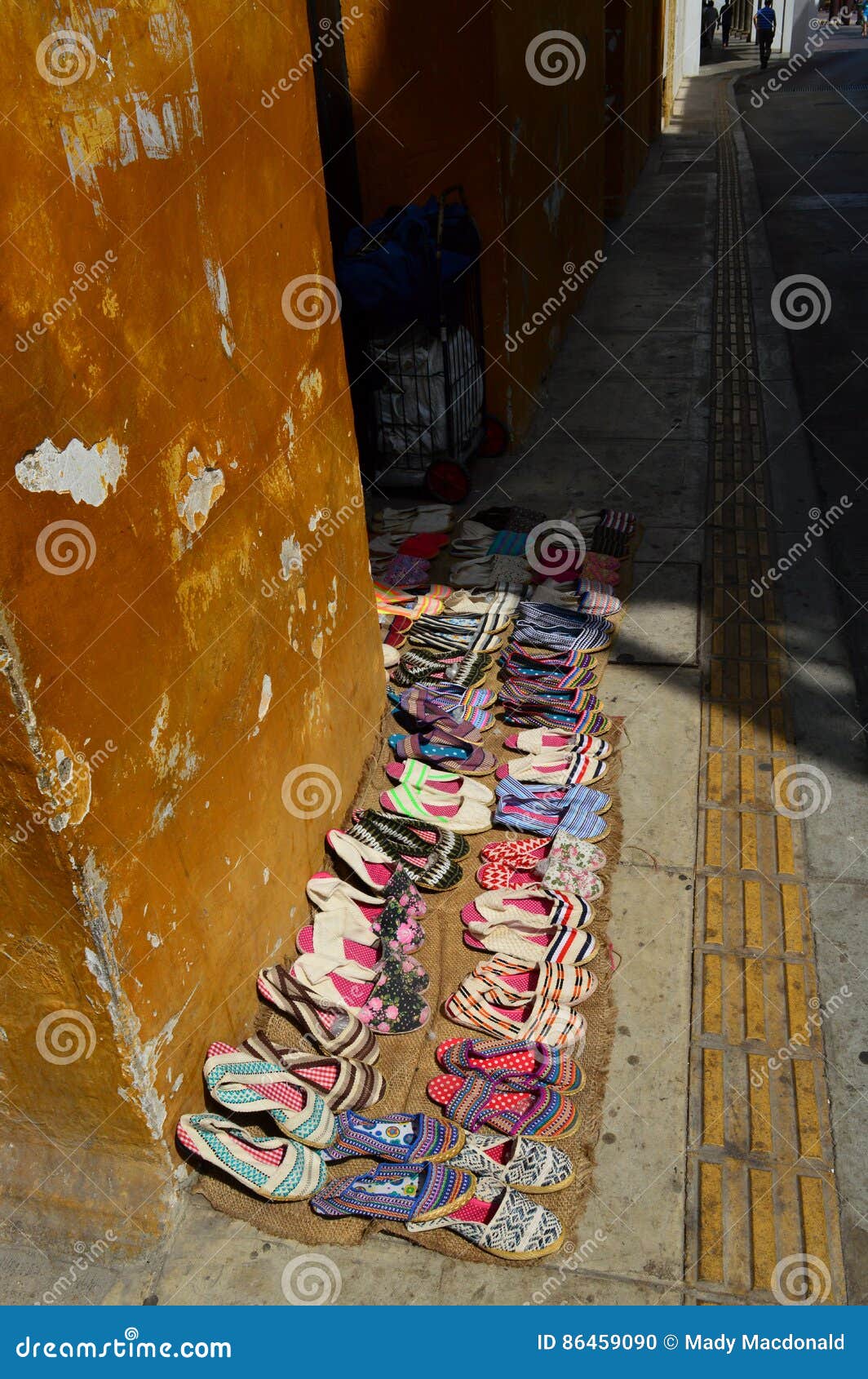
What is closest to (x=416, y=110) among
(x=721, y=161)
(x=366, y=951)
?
(x=366, y=951)

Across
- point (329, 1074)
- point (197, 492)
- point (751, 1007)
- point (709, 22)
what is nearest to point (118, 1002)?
point (329, 1074)

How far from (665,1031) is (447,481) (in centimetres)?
404

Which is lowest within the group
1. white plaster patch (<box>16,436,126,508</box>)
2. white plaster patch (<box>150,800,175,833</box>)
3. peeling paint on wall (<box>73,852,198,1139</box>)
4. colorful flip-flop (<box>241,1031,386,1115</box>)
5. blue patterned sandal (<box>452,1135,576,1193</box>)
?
blue patterned sandal (<box>452,1135,576,1193</box>)

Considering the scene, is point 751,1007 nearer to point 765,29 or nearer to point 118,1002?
point 118,1002

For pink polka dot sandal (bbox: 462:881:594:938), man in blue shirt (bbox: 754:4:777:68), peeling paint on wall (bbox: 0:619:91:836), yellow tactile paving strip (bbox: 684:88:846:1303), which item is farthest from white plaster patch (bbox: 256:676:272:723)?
man in blue shirt (bbox: 754:4:777:68)

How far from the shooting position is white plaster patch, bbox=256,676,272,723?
131 inches

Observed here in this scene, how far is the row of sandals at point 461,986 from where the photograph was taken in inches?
117

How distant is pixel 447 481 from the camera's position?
262 inches

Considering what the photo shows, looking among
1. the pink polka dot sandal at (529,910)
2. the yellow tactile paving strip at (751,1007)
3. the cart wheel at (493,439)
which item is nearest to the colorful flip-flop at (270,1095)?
the pink polka dot sandal at (529,910)

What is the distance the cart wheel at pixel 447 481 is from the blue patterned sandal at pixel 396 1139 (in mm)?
4304

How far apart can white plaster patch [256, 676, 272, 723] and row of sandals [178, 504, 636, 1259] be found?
2.43 feet

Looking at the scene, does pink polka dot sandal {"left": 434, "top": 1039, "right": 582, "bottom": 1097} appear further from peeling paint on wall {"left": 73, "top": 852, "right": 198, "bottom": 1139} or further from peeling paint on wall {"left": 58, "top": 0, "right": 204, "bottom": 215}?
peeling paint on wall {"left": 58, "top": 0, "right": 204, "bottom": 215}

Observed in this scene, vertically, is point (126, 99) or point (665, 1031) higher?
point (126, 99)

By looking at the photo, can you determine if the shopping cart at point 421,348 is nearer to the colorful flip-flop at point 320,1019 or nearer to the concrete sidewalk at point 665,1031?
the concrete sidewalk at point 665,1031
